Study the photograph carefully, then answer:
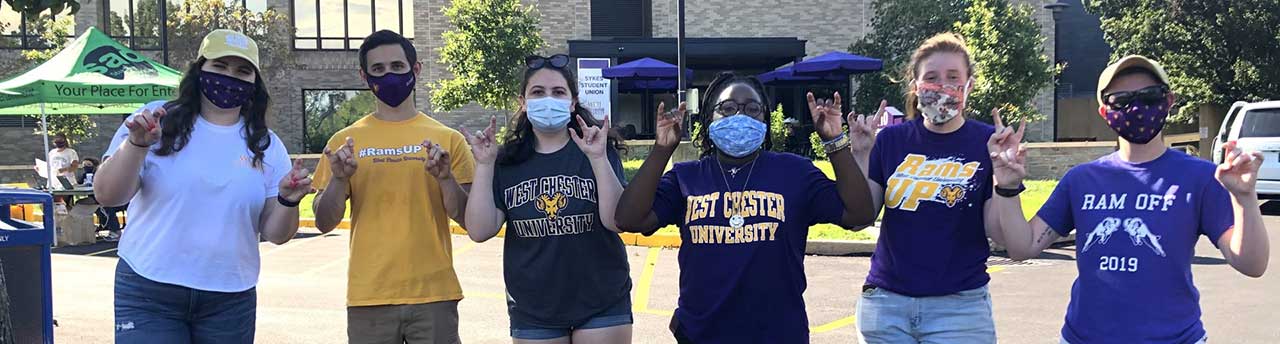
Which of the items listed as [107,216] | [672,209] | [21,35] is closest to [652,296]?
[672,209]

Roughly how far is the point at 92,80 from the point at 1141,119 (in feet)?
45.6

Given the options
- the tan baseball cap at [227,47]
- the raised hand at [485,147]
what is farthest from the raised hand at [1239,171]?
the tan baseball cap at [227,47]

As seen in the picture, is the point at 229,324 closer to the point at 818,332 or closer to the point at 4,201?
the point at 4,201

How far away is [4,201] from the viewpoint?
400 centimetres

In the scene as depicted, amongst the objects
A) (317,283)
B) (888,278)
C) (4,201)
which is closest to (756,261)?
(888,278)

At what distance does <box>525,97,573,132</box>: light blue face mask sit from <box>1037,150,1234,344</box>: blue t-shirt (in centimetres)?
192

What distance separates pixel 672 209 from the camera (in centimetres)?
328

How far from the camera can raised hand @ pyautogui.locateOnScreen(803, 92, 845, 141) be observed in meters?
3.15

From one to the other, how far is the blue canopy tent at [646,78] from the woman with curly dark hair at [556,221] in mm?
14169

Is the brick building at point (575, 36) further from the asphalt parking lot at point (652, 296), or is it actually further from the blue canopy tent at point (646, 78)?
the asphalt parking lot at point (652, 296)

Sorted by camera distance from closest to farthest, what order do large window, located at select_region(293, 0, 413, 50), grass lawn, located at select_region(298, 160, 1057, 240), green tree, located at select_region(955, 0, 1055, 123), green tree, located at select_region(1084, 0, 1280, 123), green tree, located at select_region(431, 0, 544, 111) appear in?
grass lawn, located at select_region(298, 160, 1057, 240) → green tree, located at select_region(1084, 0, 1280, 123) → green tree, located at select_region(955, 0, 1055, 123) → green tree, located at select_region(431, 0, 544, 111) → large window, located at select_region(293, 0, 413, 50)

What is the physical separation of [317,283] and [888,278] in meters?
6.91

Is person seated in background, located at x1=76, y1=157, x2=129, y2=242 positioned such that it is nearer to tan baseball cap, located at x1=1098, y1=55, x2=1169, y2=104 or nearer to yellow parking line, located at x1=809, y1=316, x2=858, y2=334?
yellow parking line, located at x1=809, y1=316, x2=858, y2=334

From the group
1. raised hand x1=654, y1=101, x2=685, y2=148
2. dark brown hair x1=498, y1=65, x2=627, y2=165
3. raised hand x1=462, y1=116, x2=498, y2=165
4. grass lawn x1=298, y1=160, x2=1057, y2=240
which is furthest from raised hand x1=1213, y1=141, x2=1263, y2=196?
grass lawn x1=298, y1=160, x2=1057, y2=240
